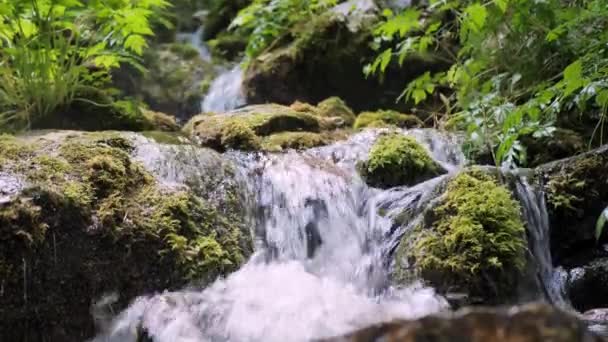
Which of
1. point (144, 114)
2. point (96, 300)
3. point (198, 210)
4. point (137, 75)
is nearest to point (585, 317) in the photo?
point (198, 210)

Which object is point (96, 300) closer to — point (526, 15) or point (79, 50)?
point (79, 50)

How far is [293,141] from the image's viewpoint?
4.36m

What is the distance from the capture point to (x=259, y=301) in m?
2.50

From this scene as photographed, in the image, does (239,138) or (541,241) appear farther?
(239,138)

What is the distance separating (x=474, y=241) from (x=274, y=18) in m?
4.70

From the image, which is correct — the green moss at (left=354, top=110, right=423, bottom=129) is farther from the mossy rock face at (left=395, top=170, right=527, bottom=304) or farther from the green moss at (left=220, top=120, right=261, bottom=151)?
the mossy rock face at (left=395, top=170, right=527, bottom=304)

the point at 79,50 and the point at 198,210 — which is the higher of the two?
the point at 79,50

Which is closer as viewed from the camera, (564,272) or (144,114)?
(564,272)

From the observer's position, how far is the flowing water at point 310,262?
2279 mm

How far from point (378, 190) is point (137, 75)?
198 inches

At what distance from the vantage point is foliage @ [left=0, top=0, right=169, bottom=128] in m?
3.57

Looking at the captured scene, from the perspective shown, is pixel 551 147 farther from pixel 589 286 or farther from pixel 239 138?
pixel 239 138

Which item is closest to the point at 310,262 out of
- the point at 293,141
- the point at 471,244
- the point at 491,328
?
the point at 471,244

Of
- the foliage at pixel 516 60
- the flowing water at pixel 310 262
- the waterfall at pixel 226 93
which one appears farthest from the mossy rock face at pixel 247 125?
the waterfall at pixel 226 93
